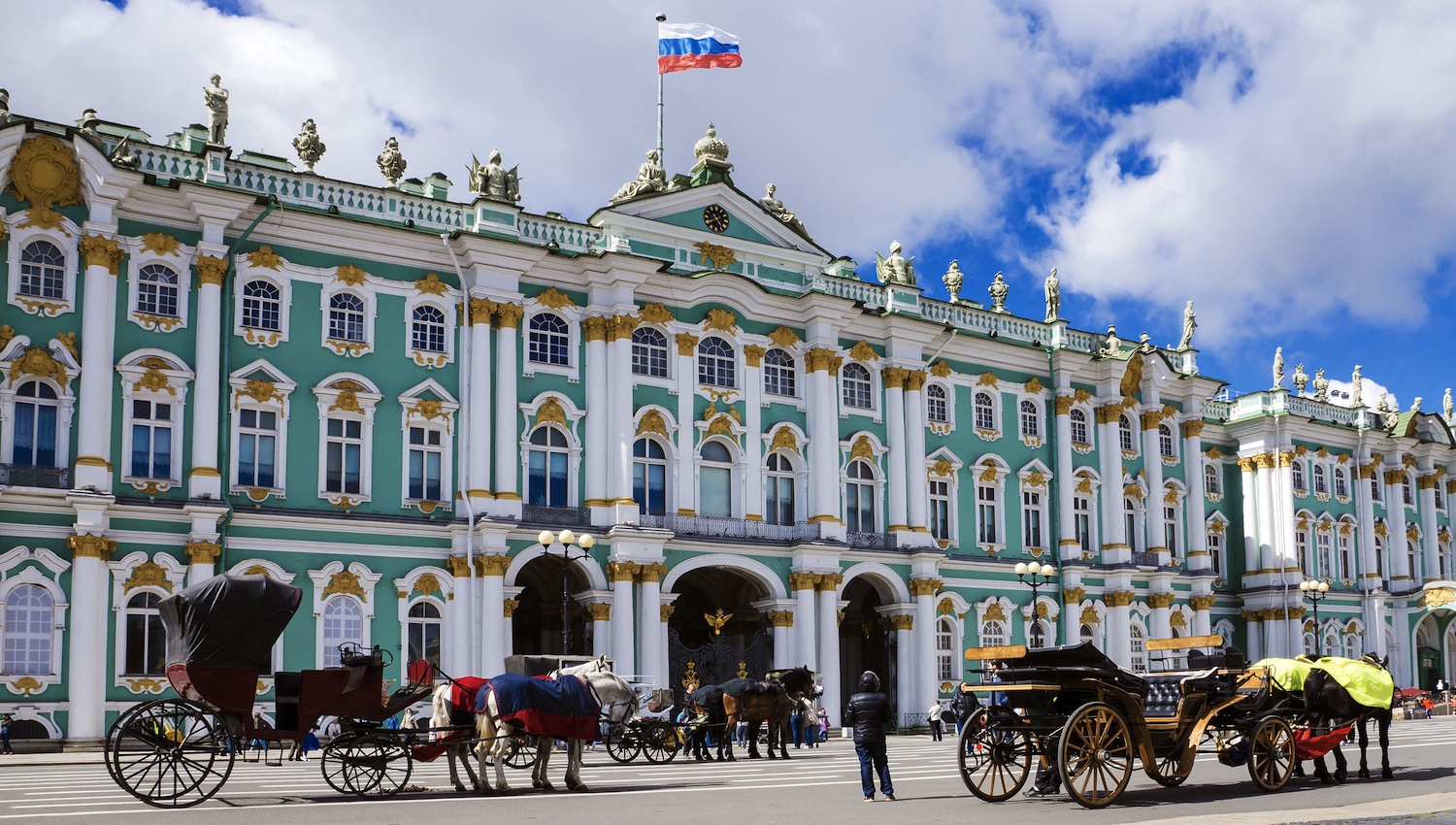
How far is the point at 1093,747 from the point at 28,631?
2449cm

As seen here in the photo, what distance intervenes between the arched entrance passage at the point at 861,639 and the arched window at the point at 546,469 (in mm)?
11378

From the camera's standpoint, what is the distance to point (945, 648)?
45.6 metres

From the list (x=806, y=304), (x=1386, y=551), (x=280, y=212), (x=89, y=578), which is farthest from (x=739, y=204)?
(x=1386, y=551)

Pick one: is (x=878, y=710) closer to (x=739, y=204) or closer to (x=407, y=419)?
(x=407, y=419)

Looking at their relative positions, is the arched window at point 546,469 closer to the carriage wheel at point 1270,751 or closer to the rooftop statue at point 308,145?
the rooftop statue at point 308,145

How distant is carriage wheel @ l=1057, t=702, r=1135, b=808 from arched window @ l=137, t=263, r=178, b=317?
82.1ft

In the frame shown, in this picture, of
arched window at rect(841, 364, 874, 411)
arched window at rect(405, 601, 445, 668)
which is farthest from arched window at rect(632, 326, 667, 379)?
arched window at rect(405, 601, 445, 668)

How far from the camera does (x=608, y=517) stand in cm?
3844

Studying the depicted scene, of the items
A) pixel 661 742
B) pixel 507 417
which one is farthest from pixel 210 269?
pixel 661 742

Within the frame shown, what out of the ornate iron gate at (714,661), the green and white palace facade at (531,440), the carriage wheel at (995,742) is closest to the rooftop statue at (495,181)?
the green and white palace facade at (531,440)

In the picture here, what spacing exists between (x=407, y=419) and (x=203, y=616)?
1915 cm

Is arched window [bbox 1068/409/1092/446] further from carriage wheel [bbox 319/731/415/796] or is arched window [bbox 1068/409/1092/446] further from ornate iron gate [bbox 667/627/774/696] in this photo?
carriage wheel [bbox 319/731/415/796]

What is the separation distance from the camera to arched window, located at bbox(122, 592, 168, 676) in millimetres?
32531

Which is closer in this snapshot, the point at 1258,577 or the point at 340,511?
the point at 340,511
